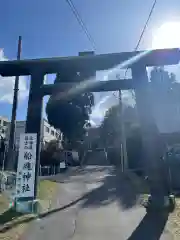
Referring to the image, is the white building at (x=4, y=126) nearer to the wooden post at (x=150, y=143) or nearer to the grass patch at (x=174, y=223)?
the wooden post at (x=150, y=143)

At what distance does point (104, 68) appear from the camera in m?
10.6

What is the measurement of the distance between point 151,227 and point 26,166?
14.6 ft

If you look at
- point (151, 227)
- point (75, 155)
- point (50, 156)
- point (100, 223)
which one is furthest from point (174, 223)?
point (75, 155)

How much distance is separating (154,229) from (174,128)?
1229 inches

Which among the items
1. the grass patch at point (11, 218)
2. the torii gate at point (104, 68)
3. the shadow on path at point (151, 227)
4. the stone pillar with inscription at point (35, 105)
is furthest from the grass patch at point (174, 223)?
the stone pillar with inscription at point (35, 105)

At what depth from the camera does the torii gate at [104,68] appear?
9336 millimetres

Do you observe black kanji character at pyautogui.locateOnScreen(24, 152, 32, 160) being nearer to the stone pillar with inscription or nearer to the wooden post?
the stone pillar with inscription

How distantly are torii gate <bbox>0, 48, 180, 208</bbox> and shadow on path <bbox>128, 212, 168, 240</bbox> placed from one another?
165 cm

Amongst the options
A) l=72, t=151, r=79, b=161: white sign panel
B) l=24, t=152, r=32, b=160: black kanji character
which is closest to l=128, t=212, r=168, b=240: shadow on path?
l=24, t=152, r=32, b=160: black kanji character

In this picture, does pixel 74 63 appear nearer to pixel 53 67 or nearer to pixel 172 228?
pixel 53 67

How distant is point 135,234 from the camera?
6641 mm

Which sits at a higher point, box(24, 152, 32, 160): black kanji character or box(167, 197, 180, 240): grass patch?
box(24, 152, 32, 160): black kanji character

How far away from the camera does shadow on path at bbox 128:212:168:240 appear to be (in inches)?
253

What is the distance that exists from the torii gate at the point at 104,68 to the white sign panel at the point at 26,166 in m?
0.34
